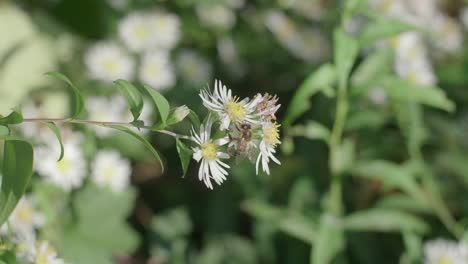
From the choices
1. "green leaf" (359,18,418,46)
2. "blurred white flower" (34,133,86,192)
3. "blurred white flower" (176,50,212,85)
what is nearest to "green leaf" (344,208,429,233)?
"green leaf" (359,18,418,46)

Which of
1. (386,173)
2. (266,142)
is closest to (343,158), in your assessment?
(386,173)

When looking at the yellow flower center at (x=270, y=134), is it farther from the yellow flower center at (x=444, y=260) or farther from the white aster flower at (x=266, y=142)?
the yellow flower center at (x=444, y=260)

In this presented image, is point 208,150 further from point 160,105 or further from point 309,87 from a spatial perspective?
point 309,87

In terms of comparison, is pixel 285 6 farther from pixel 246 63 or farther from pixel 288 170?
pixel 288 170

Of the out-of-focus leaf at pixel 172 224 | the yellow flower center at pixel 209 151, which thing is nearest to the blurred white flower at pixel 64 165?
the out-of-focus leaf at pixel 172 224

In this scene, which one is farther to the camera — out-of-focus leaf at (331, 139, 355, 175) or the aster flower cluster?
out-of-focus leaf at (331, 139, 355, 175)

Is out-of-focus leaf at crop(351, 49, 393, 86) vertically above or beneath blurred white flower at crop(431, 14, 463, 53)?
beneath

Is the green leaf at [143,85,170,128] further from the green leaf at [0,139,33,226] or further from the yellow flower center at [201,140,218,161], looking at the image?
the green leaf at [0,139,33,226]

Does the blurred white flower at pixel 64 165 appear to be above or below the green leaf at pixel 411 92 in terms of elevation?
below
